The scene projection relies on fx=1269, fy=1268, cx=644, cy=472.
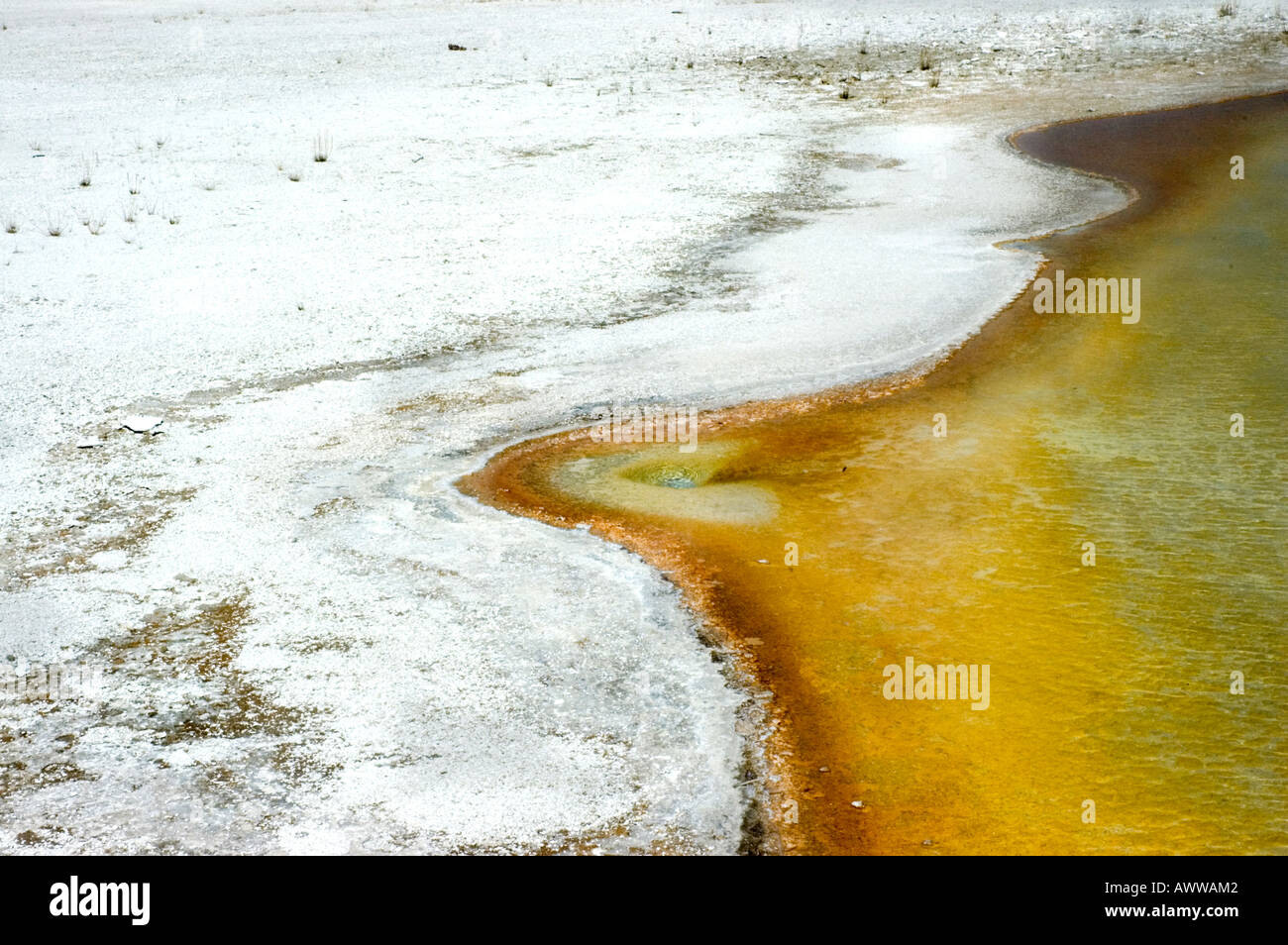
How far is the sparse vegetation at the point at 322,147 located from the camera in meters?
12.1

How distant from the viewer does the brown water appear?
3.68 metres

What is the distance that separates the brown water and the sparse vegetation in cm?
706

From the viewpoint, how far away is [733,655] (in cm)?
441

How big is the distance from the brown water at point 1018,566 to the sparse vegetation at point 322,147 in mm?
7065

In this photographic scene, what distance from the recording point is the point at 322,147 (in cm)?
1272

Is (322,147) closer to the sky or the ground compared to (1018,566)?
closer to the sky

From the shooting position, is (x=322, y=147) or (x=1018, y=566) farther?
(x=322, y=147)

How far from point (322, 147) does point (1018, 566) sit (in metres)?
9.78

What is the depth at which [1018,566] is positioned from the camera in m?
4.93

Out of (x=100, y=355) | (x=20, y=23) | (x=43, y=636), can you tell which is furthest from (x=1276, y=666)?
(x=20, y=23)

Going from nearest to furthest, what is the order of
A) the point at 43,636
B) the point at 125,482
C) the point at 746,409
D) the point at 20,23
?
1. the point at 43,636
2. the point at 125,482
3. the point at 746,409
4. the point at 20,23

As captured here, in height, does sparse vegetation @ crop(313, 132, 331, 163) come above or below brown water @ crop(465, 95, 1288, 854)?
above
